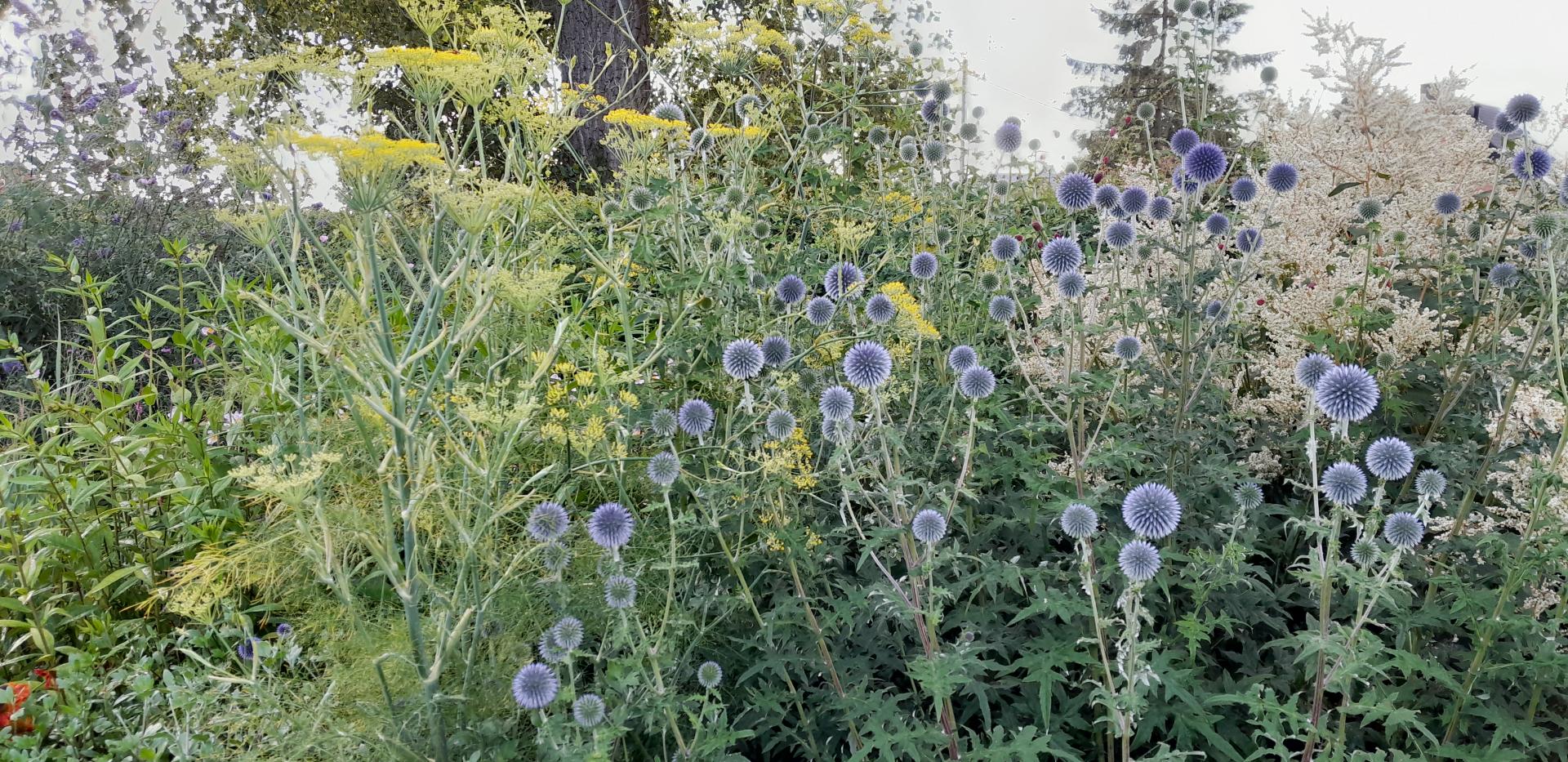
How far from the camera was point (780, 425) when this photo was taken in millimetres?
2648

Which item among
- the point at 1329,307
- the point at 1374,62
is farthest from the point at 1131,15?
the point at 1329,307

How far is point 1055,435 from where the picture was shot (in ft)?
13.3

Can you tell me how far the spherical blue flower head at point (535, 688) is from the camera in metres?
2.17

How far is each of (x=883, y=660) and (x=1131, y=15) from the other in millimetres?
21221

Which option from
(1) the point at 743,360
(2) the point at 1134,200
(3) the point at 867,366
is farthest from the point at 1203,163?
(1) the point at 743,360

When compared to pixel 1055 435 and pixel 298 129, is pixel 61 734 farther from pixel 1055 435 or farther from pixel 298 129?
pixel 1055 435

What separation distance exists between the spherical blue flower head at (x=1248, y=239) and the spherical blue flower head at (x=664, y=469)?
1999mm

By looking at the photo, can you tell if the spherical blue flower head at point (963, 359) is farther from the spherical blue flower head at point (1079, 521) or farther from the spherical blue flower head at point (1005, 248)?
the spherical blue flower head at point (1005, 248)

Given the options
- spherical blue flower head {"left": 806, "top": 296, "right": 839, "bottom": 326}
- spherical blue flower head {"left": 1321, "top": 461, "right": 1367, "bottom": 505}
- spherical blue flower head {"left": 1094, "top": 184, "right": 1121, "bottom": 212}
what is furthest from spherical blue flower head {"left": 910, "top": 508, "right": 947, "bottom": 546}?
spherical blue flower head {"left": 1094, "top": 184, "right": 1121, "bottom": 212}

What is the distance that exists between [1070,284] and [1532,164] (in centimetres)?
164

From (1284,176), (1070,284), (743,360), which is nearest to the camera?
(743,360)

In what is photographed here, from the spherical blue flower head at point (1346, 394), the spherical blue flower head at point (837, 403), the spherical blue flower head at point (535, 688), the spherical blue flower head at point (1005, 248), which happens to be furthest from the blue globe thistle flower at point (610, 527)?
the spherical blue flower head at point (1346, 394)

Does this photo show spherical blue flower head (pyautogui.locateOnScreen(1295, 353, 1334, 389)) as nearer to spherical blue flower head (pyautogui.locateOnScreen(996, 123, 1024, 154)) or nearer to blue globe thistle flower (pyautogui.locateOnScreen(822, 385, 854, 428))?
blue globe thistle flower (pyautogui.locateOnScreen(822, 385, 854, 428))

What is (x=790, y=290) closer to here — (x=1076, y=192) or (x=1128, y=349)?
(x=1128, y=349)
